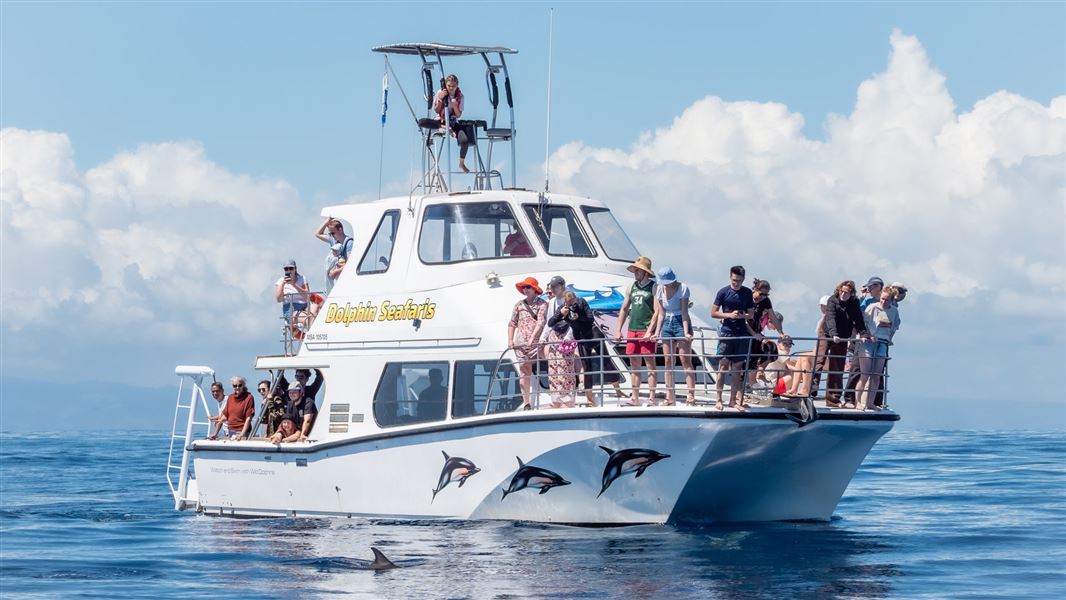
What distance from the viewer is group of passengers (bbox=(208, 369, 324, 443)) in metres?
20.9

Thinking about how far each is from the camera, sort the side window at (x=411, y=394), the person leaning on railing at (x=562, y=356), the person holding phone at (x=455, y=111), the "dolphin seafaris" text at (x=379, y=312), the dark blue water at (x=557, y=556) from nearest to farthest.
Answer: the dark blue water at (x=557, y=556), the person leaning on railing at (x=562, y=356), the side window at (x=411, y=394), the "dolphin seafaris" text at (x=379, y=312), the person holding phone at (x=455, y=111)

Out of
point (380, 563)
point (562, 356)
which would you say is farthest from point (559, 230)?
point (380, 563)

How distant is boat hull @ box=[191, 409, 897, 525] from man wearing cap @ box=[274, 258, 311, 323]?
3.13 m

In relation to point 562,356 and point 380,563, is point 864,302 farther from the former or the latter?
point 380,563

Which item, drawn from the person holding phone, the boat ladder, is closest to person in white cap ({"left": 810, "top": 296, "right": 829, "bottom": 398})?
the person holding phone

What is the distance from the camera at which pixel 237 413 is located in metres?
22.5

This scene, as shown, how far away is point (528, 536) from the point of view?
1731 centimetres

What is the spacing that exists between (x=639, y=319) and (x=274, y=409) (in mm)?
6492

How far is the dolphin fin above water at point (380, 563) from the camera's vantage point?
15.9 metres

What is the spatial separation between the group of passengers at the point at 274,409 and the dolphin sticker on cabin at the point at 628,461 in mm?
5311

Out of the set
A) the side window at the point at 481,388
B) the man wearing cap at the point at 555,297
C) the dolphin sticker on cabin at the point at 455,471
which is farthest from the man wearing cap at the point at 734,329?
the dolphin sticker on cabin at the point at 455,471

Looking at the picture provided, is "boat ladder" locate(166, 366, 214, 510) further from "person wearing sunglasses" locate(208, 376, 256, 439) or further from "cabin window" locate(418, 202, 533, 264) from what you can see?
"cabin window" locate(418, 202, 533, 264)

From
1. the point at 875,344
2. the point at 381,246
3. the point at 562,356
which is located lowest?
the point at 562,356

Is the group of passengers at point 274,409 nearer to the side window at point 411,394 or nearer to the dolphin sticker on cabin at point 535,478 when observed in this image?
the side window at point 411,394
